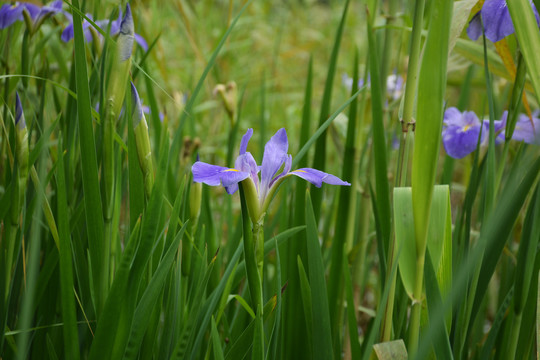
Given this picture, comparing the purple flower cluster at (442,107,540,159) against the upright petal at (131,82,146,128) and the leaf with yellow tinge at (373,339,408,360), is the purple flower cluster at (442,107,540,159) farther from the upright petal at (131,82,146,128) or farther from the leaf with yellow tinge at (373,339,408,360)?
the upright petal at (131,82,146,128)

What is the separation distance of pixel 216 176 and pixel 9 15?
1.98 ft

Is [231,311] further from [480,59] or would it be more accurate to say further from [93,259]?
[480,59]

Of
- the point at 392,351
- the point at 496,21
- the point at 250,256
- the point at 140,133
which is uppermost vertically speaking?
the point at 496,21

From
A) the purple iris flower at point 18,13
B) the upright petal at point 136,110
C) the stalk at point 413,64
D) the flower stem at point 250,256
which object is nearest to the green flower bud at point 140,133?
the upright petal at point 136,110

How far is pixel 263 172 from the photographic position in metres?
0.56

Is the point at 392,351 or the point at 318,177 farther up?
the point at 318,177

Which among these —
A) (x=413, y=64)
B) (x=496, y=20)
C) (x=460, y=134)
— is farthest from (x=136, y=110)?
(x=460, y=134)

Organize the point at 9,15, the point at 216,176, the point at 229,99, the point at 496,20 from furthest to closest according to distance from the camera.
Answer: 1. the point at 229,99
2. the point at 9,15
3. the point at 496,20
4. the point at 216,176

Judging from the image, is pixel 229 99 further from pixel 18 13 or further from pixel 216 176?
pixel 216 176

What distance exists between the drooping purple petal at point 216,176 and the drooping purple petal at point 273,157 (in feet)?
0.17

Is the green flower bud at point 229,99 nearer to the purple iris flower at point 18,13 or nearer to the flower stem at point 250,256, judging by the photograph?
the purple iris flower at point 18,13

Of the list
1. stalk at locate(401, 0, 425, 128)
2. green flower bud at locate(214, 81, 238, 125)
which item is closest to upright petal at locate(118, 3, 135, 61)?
stalk at locate(401, 0, 425, 128)

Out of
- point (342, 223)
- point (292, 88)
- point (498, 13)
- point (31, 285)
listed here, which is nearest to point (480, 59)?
point (498, 13)

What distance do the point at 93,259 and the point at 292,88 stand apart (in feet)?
9.49
